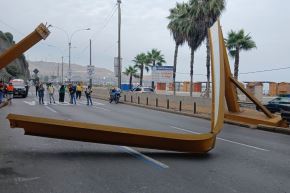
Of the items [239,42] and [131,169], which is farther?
[239,42]

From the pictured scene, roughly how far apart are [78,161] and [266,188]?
3.96 m

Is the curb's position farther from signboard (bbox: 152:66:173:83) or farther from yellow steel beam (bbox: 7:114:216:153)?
signboard (bbox: 152:66:173:83)

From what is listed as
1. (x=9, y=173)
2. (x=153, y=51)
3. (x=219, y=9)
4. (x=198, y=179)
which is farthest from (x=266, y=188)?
(x=153, y=51)

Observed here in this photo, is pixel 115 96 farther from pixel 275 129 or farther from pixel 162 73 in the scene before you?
pixel 275 129

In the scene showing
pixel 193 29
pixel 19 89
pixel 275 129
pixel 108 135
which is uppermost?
pixel 193 29

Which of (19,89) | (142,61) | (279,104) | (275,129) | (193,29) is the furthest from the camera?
(142,61)

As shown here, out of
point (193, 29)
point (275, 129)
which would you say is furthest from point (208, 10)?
point (275, 129)

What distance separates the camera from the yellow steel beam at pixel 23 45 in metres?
10.2

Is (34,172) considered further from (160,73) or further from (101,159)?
(160,73)

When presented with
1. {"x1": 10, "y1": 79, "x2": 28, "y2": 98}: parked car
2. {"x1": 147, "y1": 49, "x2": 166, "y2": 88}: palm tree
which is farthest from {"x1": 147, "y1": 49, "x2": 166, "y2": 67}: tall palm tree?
{"x1": 10, "y1": 79, "x2": 28, "y2": 98}: parked car

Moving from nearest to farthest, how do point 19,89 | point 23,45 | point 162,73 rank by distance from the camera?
1. point 23,45
2. point 19,89
3. point 162,73

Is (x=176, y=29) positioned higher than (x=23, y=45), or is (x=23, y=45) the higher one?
(x=176, y=29)

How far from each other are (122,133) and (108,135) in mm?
330

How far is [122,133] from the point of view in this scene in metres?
10.0
